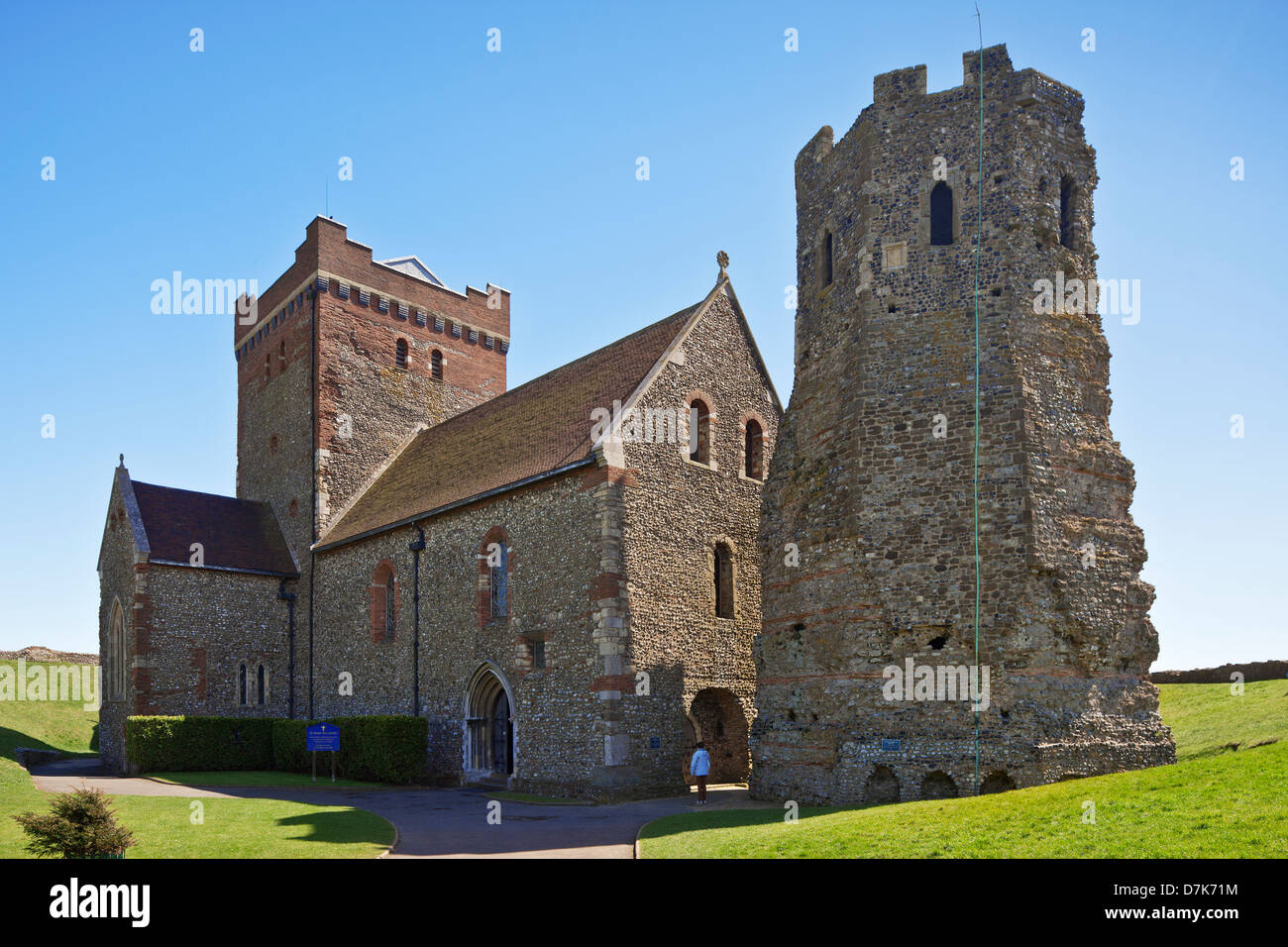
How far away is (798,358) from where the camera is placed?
19359 mm

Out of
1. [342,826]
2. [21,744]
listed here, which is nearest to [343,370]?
[21,744]

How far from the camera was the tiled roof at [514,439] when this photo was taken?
893 inches

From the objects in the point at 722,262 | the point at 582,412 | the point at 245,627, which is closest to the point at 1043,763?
the point at 582,412

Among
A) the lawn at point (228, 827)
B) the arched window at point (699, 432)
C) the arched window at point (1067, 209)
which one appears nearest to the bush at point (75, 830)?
the lawn at point (228, 827)

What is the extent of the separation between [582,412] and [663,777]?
865 centimetres

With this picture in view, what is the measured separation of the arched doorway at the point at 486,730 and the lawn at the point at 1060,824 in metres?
8.34

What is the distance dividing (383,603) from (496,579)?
18.7 ft

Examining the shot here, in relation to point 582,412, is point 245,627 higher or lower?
lower

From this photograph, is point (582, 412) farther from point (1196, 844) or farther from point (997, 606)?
point (1196, 844)

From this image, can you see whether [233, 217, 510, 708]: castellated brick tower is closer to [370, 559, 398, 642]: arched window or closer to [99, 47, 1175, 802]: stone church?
[99, 47, 1175, 802]: stone church

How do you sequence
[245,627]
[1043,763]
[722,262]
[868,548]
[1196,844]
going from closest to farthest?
1. [1196,844]
2. [1043,763]
3. [868,548]
4. [722,262]
5. [245,627]

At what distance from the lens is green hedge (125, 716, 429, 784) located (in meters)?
23.4

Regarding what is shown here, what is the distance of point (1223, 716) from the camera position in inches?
800

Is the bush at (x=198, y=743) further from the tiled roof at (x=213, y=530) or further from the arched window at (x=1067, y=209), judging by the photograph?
the arched window at (x=1067, y=209)
